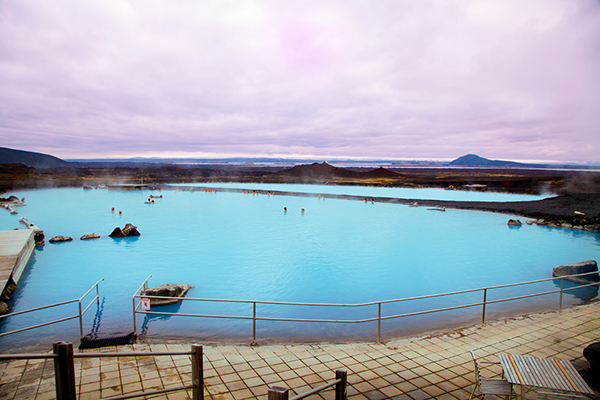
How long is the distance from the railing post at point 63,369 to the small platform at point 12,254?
10.0m

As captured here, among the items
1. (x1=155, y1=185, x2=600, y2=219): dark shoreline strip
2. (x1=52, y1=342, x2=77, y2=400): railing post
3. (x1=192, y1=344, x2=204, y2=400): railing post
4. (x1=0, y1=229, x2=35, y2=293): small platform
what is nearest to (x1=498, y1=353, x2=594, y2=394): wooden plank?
(x1=192, y1=344, x2=204, y2=400): railing post

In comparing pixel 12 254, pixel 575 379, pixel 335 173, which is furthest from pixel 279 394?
pixel 335 173

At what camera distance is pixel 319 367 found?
481 cm

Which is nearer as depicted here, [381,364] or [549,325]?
[381,364]

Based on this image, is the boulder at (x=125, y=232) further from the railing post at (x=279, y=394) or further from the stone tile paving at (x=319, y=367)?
the railing post at (x=279, y=394)

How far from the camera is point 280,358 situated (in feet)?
16.7

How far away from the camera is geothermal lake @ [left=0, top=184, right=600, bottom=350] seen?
9.57m

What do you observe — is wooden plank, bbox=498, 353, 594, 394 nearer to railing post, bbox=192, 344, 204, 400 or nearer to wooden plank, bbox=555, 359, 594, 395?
wooden plank, bbox=555, 359, 594, 395

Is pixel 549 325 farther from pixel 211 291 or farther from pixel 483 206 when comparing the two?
pixel 483 206

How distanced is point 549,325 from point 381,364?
368cm

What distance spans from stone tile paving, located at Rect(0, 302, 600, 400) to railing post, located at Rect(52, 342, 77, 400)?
2.17 metres

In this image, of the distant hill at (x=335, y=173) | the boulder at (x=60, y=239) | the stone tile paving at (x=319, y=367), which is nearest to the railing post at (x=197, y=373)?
the stone tile paving at (x=319, y=367)

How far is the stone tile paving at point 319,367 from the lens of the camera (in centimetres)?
417

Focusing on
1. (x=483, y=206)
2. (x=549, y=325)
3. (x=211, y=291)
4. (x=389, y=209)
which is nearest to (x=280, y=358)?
(x=549, y=325)
